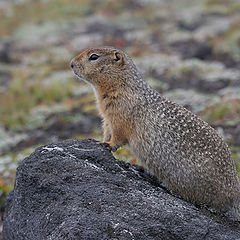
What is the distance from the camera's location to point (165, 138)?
5938mm

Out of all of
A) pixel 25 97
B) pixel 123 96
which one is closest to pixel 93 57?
pixel 123 96

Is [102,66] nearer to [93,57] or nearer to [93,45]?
[93,57]

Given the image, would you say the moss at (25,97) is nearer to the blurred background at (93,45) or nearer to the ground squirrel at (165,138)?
the blurred background at (93,45)

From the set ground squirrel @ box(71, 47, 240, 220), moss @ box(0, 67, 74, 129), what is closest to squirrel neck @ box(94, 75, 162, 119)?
ground squirrel @ box(71, 47, 240, 220)

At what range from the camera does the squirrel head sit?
661cm

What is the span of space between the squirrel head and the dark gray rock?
106 cm

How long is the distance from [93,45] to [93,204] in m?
16.8

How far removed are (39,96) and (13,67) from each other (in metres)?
5.31

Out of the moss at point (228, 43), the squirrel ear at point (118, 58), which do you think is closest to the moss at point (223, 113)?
the squirrel ear at point (118, 58)

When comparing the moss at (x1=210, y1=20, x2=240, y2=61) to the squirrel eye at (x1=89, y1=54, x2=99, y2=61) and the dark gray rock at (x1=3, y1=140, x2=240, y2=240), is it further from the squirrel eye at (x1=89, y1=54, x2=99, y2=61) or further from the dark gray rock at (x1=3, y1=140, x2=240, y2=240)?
the dark gray rock at (x1=3, y1=140, x2=240, y2=240)

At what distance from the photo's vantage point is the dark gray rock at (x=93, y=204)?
475cm

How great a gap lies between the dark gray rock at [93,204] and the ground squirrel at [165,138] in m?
0.28

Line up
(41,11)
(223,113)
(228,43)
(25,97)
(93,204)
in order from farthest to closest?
(41,11) → (228,43) → (25,97) → (223,113) → (93,204)

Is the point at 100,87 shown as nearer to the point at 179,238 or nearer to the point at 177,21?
the point at 179,238
